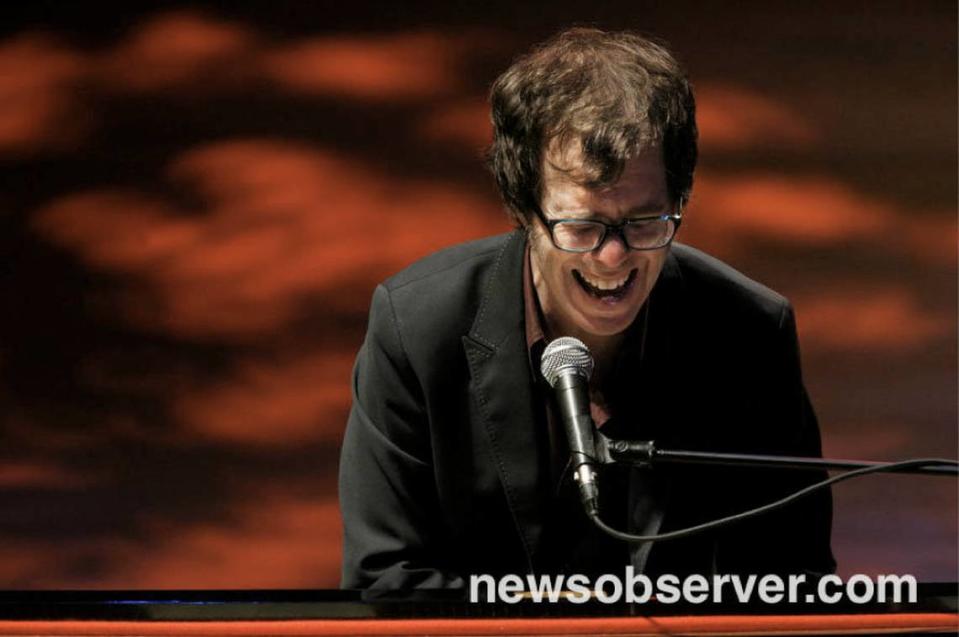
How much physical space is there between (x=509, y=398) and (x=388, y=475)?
199 mm

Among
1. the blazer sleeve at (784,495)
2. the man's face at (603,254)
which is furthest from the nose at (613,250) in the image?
the blazer sleeve at (784,495)

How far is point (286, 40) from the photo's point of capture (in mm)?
2734

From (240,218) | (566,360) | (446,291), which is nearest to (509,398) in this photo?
(446,291)

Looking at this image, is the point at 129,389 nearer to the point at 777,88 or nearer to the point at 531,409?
the point at 531,409

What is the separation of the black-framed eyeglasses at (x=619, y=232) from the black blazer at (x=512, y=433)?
24 centimetres

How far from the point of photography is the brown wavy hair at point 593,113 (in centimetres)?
172

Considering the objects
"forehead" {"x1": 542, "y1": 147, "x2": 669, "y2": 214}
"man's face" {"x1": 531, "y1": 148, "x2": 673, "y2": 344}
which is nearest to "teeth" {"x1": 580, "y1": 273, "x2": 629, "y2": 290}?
"man's face" {"x1": 531, "y1": 148, "x2": 673, "y2": 344}

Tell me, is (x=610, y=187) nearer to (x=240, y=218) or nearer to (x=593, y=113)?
(x=593, y=113)

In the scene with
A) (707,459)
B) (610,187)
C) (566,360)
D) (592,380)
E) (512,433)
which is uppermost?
(610,187)

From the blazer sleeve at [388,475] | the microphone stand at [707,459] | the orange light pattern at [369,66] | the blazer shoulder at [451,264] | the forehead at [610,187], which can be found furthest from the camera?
the orange light pattern at [369,66]

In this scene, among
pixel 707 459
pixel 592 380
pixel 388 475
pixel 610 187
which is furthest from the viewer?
pixel 592 380

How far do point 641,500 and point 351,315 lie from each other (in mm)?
1104

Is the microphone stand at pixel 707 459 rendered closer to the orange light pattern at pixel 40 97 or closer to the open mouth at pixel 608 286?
the open mouth at pixel 608 286

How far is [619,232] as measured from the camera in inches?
66.8
